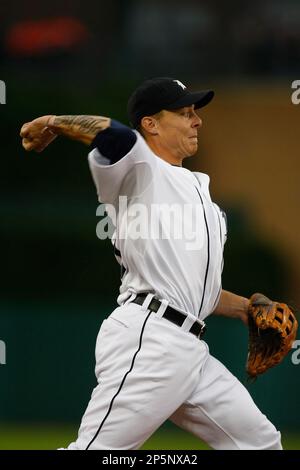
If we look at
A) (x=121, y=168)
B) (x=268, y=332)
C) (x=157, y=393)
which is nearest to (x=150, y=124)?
(x=121, y=168)

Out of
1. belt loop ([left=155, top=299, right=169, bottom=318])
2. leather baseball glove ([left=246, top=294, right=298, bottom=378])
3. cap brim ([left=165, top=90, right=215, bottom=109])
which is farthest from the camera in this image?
leather baseball glove ([left=246, top=294, right=298, bottom=378])

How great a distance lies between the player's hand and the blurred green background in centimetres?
331

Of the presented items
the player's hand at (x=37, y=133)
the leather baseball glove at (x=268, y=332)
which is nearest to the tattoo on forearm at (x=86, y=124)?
the player's hand at (x=37, y=133)

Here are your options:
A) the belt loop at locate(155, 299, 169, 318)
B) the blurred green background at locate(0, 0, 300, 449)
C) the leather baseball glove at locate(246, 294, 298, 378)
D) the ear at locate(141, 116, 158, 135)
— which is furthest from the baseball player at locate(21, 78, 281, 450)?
the blurred green background at locate(0, 0, 300, 449)

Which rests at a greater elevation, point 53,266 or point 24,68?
point 24,68

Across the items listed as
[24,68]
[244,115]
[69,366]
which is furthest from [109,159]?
[24,68]

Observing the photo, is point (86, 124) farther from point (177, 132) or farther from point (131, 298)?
point (131, 298)

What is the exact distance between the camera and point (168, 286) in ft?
12.9

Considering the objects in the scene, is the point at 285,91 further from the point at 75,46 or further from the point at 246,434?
the point at 246,434

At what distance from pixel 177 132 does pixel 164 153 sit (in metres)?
0.10

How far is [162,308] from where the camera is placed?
12.8 feet

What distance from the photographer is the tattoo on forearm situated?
373 centimetres

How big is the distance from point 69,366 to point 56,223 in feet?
6.06

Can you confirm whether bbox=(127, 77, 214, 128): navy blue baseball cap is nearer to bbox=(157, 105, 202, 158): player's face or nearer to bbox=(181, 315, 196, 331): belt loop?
bbox=(157, 105, 202, 158): player's face
